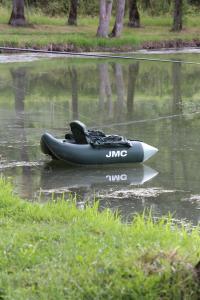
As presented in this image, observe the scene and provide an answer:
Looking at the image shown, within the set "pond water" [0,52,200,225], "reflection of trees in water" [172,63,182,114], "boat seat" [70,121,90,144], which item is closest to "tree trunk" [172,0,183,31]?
"reflection of trees in water" [172,63,182,114]

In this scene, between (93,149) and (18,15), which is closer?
(93,149)

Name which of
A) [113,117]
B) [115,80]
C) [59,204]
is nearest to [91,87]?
[115,80]

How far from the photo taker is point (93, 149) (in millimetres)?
10227

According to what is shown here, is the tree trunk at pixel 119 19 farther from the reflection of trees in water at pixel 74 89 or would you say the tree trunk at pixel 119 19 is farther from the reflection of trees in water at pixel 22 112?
the reflection of trees in water at pixel 22 112

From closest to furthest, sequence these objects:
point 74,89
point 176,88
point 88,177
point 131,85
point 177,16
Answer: point 88,177, point 74,89, point 176,88, point 131,85, point 177,16

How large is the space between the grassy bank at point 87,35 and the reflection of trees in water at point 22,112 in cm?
592

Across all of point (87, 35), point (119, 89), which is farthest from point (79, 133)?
point (87, 35)

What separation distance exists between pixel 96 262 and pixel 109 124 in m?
9.45

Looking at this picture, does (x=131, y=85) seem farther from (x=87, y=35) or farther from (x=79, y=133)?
Answer: (x=87, y=35)

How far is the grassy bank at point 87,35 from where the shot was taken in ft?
95.2

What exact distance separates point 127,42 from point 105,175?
22.9 m

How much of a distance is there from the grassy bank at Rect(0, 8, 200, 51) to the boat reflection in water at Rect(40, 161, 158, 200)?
1794cm

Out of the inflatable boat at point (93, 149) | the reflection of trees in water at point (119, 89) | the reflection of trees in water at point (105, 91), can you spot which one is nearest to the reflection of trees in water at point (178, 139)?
the inflatable boat at point (93, 149)

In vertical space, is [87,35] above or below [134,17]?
below
